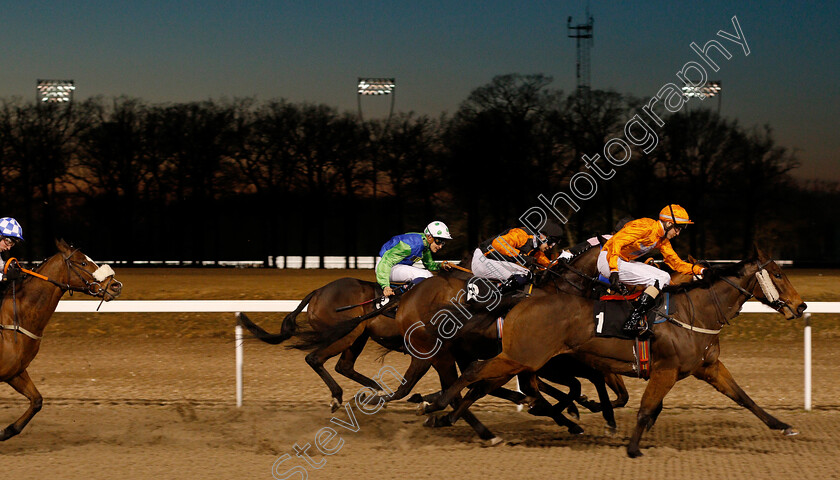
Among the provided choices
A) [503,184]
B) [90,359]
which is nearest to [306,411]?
[90,359]

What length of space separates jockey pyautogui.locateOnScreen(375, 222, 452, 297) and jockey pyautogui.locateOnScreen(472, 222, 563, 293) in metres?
0.45

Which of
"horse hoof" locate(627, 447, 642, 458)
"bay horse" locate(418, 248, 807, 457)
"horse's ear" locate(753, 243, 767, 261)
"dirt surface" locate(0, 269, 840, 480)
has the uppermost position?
"horse's ear" locate(753, 243, 767, 261)

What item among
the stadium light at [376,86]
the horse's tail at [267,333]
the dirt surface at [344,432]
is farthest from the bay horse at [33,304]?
the stadium light at [376,86]

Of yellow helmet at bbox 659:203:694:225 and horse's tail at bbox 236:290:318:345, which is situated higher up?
yellow helmet at bbox 659:203:694:225

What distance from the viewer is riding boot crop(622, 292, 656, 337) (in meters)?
5.69

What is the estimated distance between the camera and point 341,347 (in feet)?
25.0

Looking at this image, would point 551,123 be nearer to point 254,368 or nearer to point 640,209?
point 640,209

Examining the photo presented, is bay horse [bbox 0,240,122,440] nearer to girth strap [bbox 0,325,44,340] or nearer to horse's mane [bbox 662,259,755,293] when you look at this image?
girth strap [bbox 0,325,44,340]

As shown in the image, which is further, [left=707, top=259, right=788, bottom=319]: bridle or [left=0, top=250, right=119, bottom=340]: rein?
[left=0, top=250, right=119, bottom=340]: rein

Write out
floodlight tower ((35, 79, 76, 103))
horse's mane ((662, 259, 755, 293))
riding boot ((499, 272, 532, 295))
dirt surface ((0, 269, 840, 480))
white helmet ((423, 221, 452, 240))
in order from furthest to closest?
floodlight tower ((35, 79, 76, 103)) < white helmet ((423, 221, 452, 240)) < riding boot ((499, 272, 532, 295)) < horse's mane ((662, 259, 755, 293)) < dirt surface ((0, 269, 840, 480))

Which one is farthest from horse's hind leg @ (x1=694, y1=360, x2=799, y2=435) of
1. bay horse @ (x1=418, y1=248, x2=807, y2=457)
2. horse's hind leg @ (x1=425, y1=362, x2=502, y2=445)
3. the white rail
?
the white rail

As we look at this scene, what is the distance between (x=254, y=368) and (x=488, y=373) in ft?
16.3

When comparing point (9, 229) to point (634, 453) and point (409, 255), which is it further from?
point (634, 453)

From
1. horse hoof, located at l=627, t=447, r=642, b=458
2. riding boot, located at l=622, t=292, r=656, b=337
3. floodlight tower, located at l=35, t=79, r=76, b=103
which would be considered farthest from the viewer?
floodlight tower, located at l=35, t=79, r=76, b=103
